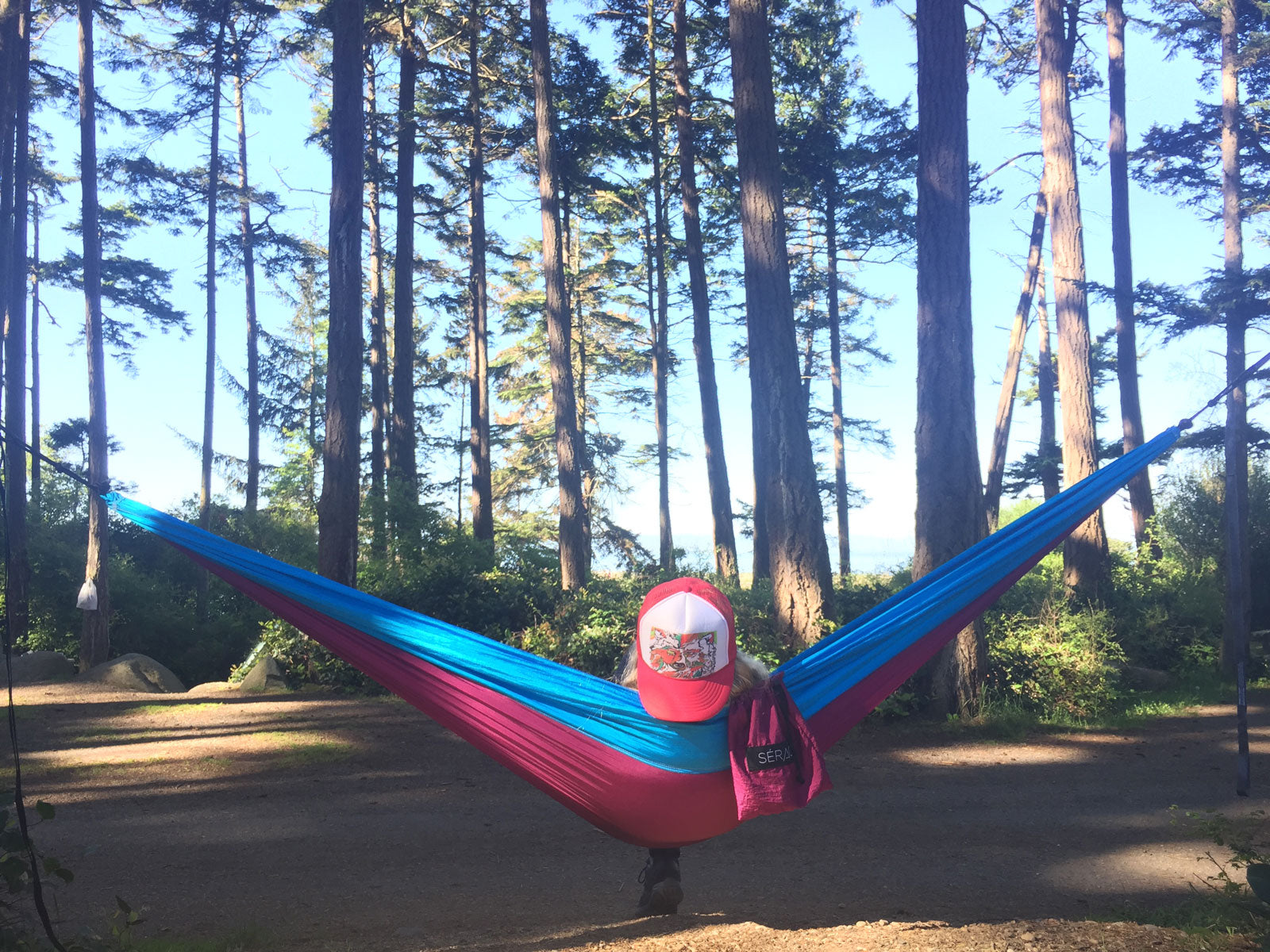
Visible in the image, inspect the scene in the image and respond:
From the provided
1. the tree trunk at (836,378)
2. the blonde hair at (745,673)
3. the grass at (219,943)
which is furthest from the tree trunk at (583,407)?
the blonde hair at (745,673)

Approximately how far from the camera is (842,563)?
1970 centimetres

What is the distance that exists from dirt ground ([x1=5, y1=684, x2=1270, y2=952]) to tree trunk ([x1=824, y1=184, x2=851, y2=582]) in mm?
12377

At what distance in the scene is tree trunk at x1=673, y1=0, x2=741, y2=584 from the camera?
15.1 meters

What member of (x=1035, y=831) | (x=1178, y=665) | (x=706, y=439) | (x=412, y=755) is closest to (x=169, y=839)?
(x=412, y=755)

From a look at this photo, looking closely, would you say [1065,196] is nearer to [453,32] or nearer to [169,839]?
[453,32]

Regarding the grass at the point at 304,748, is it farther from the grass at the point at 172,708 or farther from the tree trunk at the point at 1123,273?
the tree trunk at the point at 1123,273

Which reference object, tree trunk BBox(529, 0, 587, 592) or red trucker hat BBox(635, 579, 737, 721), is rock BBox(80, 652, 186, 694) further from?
red trucker hat BBox(635, 579, 737, 721)

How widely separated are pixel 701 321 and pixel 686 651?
13203 mm

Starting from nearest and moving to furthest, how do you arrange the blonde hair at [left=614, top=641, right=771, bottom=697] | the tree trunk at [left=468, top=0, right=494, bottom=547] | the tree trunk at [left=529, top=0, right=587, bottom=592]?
1. the blonde hair at [left=614, top=641, right=771, bottom=697]
2. the tree trunk at [left=529, top=0, right=587, bottom=592]
3. the tree trunk at [left=468, top=0, right=494, bottom=547]

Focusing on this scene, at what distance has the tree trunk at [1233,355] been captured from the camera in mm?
5117

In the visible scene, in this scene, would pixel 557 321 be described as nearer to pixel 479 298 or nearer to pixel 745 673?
pixel 479 298

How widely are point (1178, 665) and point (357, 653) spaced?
29.7 feet

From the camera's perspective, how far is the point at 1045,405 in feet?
57.8

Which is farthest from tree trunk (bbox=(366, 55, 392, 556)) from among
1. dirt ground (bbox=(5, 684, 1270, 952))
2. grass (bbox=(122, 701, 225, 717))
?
dirt ground (bbox=(5, 684, 1270, 952))
